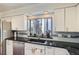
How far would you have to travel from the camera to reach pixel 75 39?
3.28m

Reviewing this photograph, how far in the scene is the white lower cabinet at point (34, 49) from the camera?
11.4ft

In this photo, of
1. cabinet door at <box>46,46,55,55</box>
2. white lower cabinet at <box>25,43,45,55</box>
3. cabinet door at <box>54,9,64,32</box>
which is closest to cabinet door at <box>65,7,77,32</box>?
cabinet door at <box>54,9,64,32</box>

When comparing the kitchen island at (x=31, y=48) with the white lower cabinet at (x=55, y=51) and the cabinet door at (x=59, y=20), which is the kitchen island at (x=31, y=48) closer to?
the white lower cabinet at (x=55, y=51)

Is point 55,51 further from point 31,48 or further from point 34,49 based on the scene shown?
point 31,48

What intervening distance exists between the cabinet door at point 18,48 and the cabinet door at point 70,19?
1.56 meters

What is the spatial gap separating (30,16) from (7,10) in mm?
840

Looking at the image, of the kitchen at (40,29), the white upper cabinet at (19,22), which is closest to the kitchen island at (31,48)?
the kitchen at (40,29)

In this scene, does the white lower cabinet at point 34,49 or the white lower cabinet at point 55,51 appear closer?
the white lower cabinet at point 55,51

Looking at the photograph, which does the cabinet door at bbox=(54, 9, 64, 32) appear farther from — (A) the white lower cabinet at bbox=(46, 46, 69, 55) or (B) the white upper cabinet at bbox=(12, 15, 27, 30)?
(B) the white upper cabinet at bbox=(12, 15, 27, 30)

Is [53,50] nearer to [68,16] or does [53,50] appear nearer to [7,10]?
[68,16]

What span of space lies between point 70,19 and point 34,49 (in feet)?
4.26

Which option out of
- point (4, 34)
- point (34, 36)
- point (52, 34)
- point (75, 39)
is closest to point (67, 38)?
point (75, 39)

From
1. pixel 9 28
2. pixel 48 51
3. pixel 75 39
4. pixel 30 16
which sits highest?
pixel 30 16

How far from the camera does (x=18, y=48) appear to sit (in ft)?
13.5
